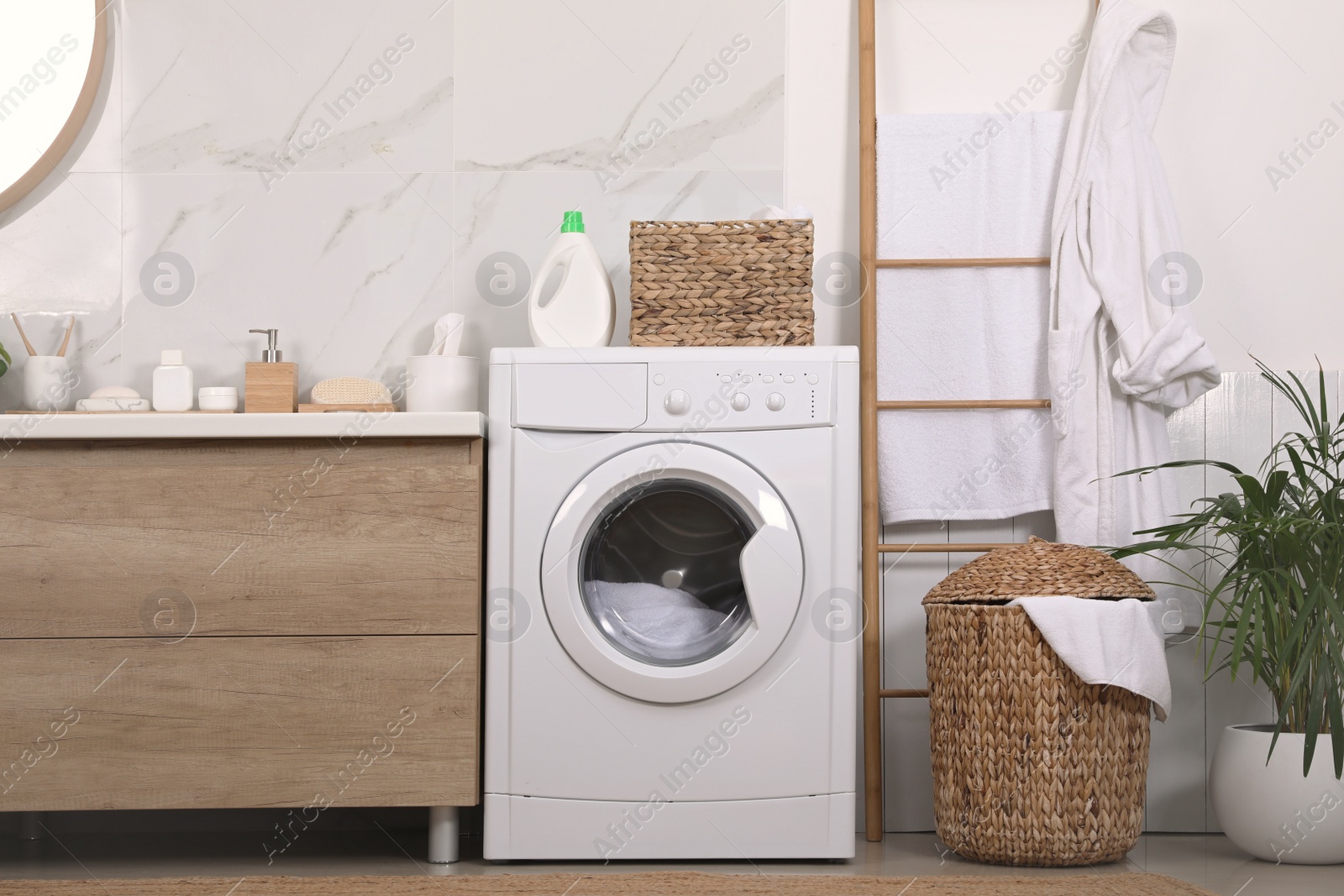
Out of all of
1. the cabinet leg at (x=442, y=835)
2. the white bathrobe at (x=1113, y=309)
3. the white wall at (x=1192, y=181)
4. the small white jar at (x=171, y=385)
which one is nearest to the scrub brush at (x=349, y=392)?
the small white jar at (x=171, y=385)

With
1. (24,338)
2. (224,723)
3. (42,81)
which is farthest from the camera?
(42,81)

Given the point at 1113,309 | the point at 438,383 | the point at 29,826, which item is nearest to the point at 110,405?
the point at 438,383

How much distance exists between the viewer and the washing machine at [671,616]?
5.59ft

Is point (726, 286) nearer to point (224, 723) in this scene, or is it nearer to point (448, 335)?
point (448, 335)

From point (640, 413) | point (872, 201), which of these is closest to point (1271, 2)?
point (872, 201)

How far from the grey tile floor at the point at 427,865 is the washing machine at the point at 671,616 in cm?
7

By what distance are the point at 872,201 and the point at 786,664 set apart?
1002 millimetres

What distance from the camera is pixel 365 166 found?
7.51 feet

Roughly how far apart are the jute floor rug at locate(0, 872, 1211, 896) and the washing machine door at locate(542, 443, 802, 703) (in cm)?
28

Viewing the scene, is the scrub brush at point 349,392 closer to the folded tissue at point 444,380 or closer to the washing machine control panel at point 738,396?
the folded tissue at point 444,380

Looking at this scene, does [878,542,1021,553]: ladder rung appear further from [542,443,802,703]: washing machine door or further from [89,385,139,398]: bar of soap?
[89,385,139,398]: bar of soap

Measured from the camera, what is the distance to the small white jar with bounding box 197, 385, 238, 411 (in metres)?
2.03

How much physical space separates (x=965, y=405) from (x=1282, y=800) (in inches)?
35.1

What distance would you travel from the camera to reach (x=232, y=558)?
1.70 metres
